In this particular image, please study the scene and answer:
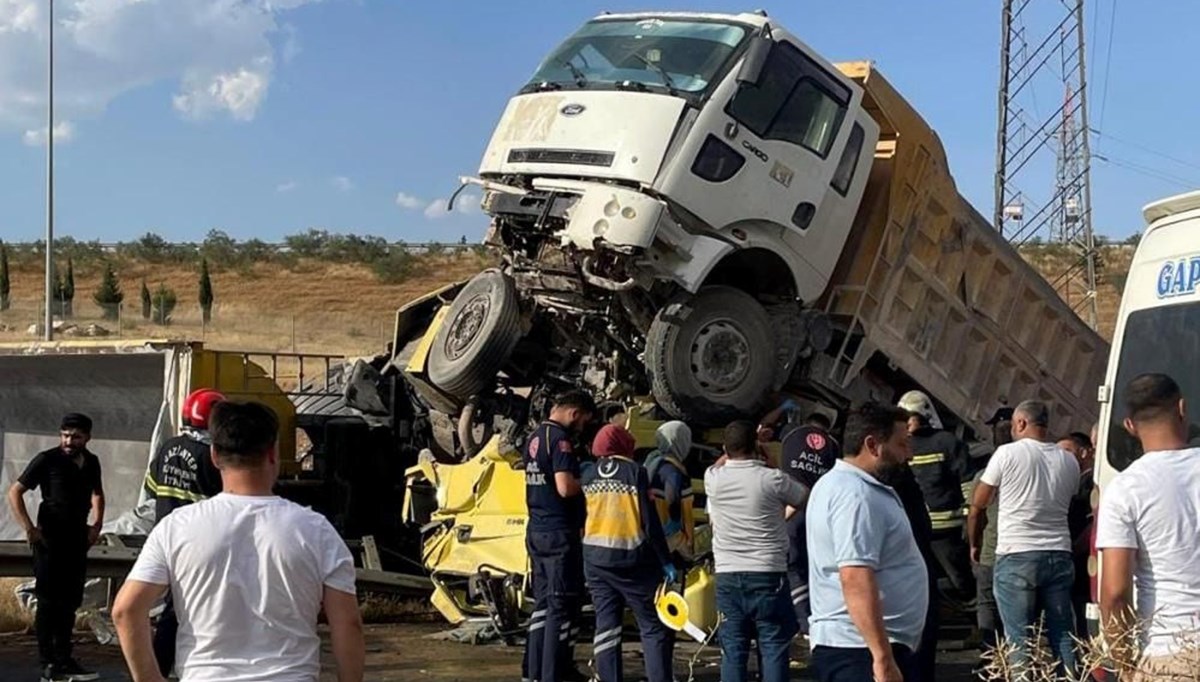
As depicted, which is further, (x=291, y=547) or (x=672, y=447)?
(x=672, y=447)

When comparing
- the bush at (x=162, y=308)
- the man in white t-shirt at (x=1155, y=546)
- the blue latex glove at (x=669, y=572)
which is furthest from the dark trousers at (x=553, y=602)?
the bush at (x=162, y=308)

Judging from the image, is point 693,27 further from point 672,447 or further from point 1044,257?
point 1044,257

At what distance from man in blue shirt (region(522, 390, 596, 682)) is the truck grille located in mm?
1961

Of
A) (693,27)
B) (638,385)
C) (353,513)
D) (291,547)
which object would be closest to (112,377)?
(353,513)

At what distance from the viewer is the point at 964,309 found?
1063 centimetres

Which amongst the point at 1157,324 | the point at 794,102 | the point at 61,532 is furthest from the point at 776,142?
the point at 61,532

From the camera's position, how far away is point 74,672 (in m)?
7.93

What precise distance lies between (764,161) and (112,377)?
18.5 feet

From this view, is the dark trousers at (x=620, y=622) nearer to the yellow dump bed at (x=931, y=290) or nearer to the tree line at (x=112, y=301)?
the yellow dump bed at (x=931, y=290)

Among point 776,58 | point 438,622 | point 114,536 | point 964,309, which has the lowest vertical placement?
point 438,622

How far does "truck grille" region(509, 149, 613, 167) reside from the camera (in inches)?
357

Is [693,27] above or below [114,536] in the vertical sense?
above

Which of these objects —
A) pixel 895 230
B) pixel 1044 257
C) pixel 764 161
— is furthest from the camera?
pixel 1044 257

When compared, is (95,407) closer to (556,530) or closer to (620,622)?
(556,530)
